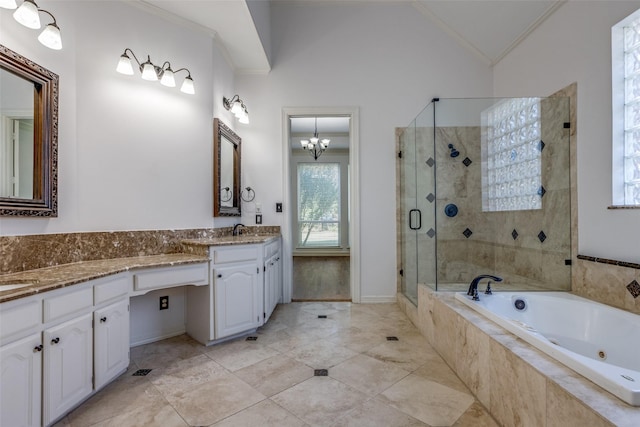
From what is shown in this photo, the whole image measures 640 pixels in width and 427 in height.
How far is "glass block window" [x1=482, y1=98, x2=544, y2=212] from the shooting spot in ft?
8.50

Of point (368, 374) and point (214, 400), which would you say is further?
point (368, 374)

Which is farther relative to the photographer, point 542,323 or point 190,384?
point 542,323

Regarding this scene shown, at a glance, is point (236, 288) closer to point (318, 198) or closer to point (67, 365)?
point (67, 365)

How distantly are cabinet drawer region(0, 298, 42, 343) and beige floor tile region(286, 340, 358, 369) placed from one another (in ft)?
4.85

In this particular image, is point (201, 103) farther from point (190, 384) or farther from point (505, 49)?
point (505, 49)

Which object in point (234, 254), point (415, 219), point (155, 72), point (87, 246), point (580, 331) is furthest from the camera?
point (415, 219)

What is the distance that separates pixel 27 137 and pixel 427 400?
109 inches

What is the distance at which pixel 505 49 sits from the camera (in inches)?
122

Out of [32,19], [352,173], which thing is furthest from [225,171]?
[32,19]

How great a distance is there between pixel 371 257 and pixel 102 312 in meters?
2.55

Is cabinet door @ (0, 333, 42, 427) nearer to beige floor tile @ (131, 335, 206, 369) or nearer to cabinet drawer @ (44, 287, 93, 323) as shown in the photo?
cabinet drawer @ (44, 287, 93, 323)

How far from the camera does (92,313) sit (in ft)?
5.31

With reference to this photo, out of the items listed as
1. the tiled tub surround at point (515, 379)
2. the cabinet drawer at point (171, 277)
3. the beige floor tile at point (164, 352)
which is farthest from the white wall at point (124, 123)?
the tiled tub surround at point (515, 379)

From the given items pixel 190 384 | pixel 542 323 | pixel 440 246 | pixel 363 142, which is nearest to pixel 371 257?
pixel 440 246
